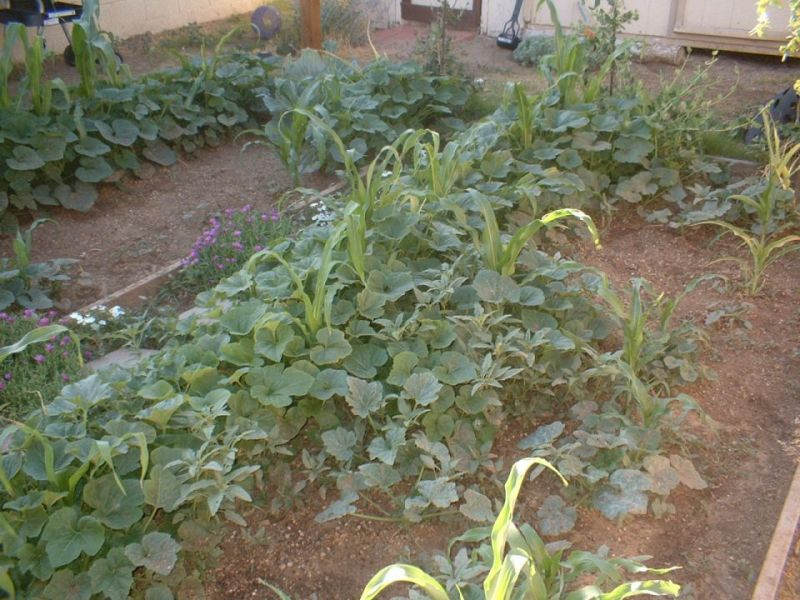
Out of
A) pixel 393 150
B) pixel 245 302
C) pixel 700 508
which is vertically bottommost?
pixel 700 508

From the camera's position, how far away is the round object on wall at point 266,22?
8047 millimetres

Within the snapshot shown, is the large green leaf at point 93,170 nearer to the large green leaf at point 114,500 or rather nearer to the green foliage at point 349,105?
the green foliage at point 349,105

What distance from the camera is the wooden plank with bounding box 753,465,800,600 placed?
1937 millimetres

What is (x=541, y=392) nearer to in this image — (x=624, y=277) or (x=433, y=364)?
(x=433, y=364)

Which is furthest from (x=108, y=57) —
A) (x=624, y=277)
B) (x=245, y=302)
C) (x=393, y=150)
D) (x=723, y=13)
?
(x=723, y=13)

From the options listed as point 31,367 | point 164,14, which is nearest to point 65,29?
point 164,14

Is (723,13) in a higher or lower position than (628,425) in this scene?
higher

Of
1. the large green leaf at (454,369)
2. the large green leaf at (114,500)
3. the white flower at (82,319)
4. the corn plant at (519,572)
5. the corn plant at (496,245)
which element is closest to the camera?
the corn plant at (519,572)

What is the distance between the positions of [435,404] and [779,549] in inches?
37.1

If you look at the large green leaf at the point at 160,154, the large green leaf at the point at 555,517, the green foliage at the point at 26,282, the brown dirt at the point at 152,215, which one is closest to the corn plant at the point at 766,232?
the large green leaf at the point at 555,517

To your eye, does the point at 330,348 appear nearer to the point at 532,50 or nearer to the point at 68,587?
the point at 68,587

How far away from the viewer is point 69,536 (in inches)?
72.4

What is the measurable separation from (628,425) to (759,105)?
4043 millimetres

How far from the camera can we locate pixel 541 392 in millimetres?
2525
